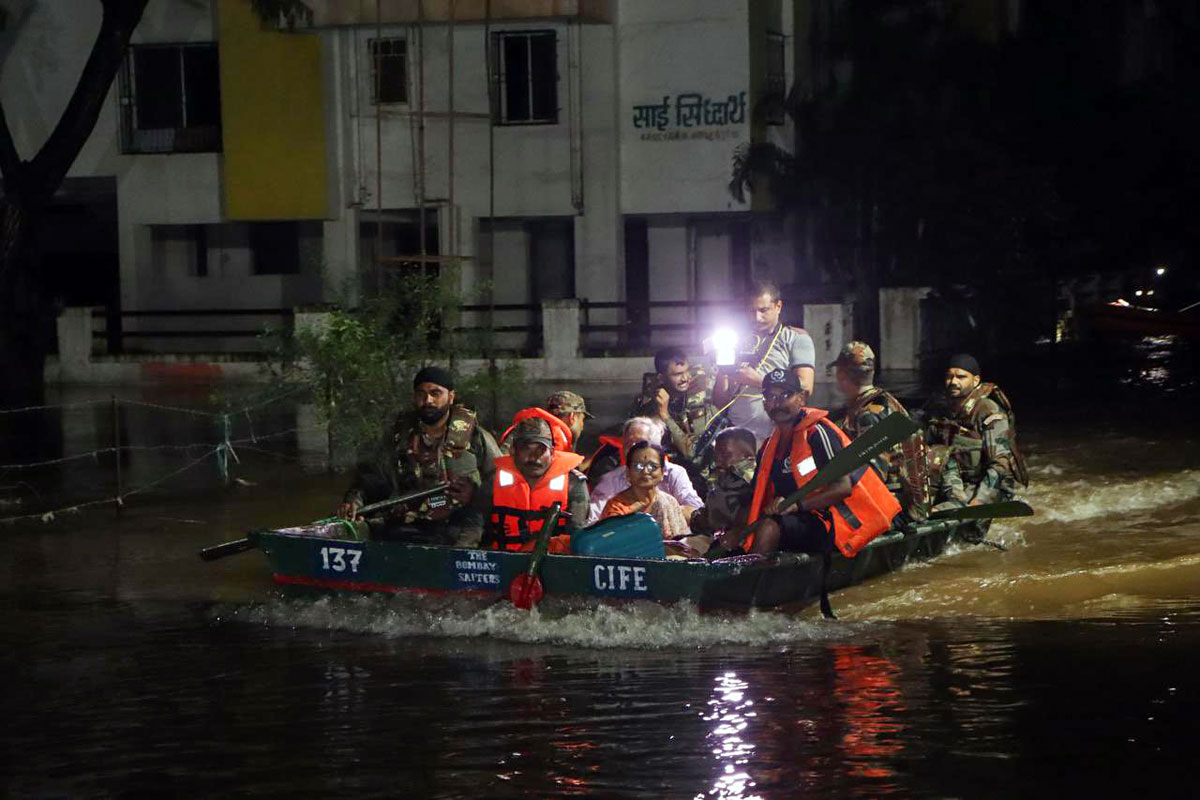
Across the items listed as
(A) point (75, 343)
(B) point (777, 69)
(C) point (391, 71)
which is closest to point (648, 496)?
(A) point (75, 343)

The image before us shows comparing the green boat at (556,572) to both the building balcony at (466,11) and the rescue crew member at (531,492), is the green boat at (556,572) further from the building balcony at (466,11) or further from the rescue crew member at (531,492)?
the building balcony at (466,11)

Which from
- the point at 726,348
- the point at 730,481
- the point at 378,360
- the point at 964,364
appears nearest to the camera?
the point at 730,481

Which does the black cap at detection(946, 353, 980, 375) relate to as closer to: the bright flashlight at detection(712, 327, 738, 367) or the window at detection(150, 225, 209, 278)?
the bright flashlight at detection(712, 327, 738, 367)

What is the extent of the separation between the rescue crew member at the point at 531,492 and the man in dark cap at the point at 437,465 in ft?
1.41

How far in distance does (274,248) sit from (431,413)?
2319 centimetres

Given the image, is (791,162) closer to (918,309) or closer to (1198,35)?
(918,309)

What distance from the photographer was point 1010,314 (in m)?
34.2

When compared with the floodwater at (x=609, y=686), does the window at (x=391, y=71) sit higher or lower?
higher

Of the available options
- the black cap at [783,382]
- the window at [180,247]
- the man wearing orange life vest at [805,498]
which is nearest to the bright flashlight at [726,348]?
the black cap at [783,382]

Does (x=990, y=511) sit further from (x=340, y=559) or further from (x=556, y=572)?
(x=340, y=559)

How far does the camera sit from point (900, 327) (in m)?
29.5

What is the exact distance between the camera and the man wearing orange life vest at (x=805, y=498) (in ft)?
35.1

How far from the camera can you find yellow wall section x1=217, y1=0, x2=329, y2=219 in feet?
103

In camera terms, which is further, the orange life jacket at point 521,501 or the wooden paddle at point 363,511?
the wooden paddle at point 363,511
